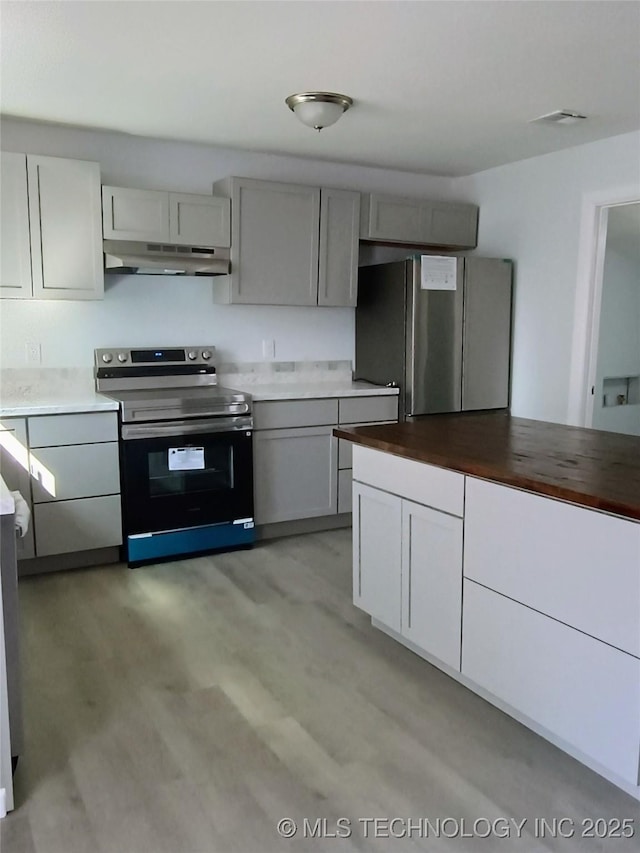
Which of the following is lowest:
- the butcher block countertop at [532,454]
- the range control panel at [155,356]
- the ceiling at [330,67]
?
the butcher block countertop at [532,454]

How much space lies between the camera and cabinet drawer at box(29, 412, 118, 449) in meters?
3.41

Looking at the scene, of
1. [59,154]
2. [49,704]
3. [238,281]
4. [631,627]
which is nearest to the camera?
[631,627]

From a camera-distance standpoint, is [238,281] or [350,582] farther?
[238,281]

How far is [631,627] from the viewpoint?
178 cm

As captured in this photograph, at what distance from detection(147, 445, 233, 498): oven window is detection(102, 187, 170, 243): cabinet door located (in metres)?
1.19

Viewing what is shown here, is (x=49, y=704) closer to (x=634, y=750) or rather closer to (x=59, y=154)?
(x=634, y=750)

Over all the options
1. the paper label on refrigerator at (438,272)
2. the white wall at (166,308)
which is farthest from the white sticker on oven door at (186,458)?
the paper label on refrigerator at (438,272)

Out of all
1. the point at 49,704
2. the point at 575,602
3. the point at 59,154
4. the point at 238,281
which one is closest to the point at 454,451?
the point at 575,602

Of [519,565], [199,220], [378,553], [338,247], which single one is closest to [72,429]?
[199,220]

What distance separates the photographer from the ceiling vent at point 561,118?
133 inches

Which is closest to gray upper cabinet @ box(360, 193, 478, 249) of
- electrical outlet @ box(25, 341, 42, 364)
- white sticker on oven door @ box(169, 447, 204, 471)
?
white sticker on oven door @ box(169, 447, 204, 471)

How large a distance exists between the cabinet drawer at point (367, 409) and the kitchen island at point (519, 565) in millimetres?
1382

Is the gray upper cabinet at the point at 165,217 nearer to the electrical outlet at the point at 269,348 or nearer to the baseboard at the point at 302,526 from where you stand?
the electrical outlet at the point at 269,348

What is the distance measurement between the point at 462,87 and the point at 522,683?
242cm
